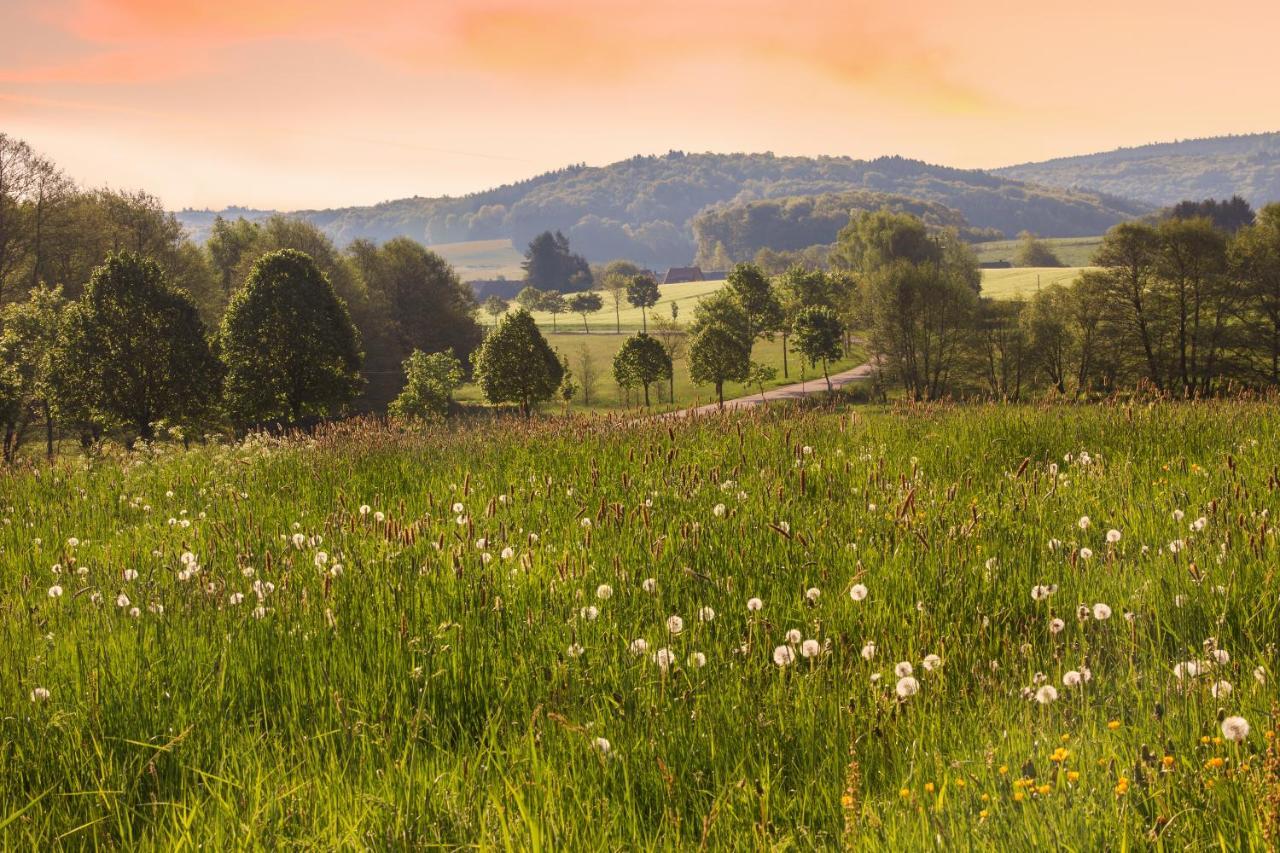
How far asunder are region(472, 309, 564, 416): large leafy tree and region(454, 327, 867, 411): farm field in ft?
44.2

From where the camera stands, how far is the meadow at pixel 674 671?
246 cm

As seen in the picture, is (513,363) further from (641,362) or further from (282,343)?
(282,343)

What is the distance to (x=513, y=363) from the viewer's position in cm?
6425

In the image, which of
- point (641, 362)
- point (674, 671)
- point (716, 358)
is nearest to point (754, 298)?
point (716, 358)

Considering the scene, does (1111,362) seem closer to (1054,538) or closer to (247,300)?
(247,300)

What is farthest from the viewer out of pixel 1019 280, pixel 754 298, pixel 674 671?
pixel 1019 280

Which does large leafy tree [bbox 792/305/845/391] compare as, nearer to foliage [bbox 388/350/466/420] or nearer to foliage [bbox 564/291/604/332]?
foliage [bbox 388/350/466/420]

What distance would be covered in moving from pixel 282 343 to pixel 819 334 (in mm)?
60985

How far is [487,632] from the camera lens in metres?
3.94

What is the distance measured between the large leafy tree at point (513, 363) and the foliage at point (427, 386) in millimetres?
6063

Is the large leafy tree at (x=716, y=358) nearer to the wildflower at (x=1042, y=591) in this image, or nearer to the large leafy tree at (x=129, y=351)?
the large leafy tree at (x=129, y=351)

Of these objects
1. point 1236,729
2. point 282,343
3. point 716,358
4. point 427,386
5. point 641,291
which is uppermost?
point 641,291

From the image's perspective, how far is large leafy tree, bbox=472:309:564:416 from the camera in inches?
2530

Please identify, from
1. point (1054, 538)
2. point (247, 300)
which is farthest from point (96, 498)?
point (247, 300)
